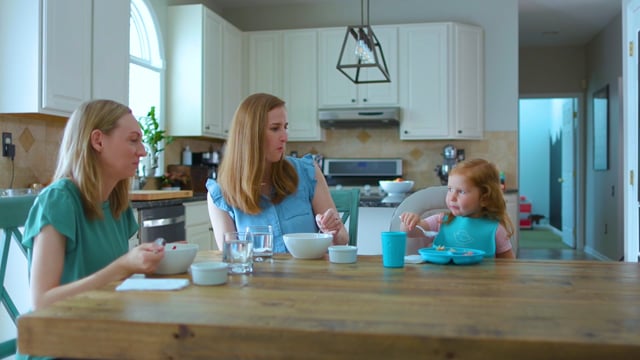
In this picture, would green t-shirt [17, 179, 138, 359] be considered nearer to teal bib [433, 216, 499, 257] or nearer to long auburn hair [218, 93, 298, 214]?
long auburn hair [218, 93, 298, 214]

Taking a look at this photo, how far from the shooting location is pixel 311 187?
6.98 ft

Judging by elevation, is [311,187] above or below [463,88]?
below

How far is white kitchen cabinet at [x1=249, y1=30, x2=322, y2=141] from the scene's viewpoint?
578 cm

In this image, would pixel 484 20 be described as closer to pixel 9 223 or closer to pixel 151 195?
pixel 151 195

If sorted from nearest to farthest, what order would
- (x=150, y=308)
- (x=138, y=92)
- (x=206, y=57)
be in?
(x=150, y=308) → (x=138, y=92) → (x=206, y=57)

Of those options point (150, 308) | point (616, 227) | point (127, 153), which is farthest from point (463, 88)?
point (150, 308)

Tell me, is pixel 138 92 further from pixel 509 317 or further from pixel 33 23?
pixel 509 317

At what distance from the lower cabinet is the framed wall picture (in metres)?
3.95

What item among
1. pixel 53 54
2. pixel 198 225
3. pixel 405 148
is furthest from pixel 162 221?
pixel 405 148

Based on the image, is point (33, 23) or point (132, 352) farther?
point (33, 23)

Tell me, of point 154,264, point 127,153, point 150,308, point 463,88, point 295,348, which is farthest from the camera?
point 463,88

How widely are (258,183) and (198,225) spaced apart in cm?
231

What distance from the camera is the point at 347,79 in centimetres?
566

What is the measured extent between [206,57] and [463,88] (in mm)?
2418
